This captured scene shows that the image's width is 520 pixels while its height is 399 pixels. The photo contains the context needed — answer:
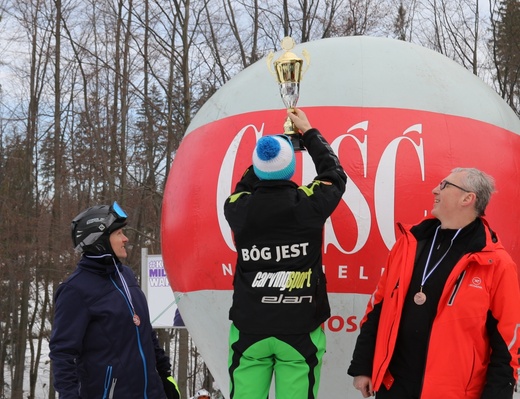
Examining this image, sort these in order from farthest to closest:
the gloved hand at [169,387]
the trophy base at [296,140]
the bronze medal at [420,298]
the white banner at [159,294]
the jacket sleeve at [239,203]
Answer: the white banner at [159,294] < the gloved hand at [169,387] < the trophy base at [296,140] < the jacket sleeve at [239,203] < the bronze medal at [420,298]

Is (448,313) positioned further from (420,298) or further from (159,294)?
(159,294)

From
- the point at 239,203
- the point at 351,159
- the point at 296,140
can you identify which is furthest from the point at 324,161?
the point at 351,159

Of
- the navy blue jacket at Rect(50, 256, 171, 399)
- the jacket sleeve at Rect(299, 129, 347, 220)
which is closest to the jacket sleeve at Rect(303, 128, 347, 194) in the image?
the jacket sleeve at Rect(299, 129, 347, 220)

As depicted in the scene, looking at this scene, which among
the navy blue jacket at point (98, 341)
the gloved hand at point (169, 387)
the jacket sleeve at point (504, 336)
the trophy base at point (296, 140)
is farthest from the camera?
the gloved hand at point (169, 387)

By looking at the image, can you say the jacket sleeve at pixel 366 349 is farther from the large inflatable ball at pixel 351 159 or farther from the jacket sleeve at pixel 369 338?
the large inflatable ball at pixel 351 159

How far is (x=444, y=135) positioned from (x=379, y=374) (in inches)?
67.9

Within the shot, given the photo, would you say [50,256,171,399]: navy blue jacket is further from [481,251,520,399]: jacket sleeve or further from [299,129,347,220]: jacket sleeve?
[481,251,520,399]: jacket sleeve

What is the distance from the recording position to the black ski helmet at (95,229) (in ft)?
11.5

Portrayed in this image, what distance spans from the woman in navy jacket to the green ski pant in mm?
493

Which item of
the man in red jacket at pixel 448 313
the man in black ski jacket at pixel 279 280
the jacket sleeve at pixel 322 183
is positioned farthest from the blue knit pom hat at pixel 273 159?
the man in red jacket at pixel 448 313

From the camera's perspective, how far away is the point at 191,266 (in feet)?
15.4

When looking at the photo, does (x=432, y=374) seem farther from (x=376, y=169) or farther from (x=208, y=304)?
(x=208, y=304)

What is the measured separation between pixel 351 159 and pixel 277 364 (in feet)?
4.51

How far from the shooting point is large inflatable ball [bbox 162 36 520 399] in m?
4.09
